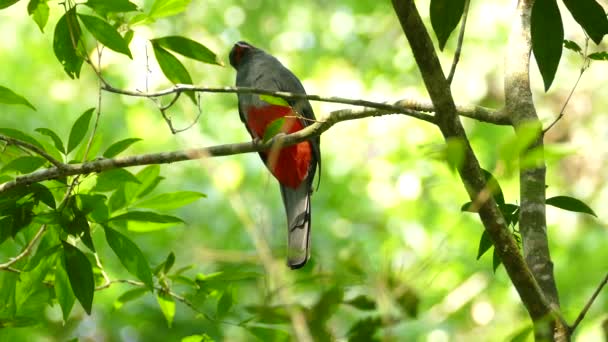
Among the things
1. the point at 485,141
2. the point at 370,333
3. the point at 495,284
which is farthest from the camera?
the point at 485,141

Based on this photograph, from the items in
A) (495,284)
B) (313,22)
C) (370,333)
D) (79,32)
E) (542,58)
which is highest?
(313,22)

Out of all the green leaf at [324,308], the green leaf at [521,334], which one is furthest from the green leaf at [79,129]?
the green leaf at [521,334]

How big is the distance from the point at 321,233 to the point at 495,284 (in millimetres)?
1283

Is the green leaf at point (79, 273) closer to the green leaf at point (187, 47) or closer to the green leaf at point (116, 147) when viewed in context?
the green leaf at point (116, 147)

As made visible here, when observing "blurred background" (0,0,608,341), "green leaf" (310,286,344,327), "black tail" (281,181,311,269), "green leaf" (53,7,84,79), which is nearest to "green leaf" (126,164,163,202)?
"green leaf" (53,7,84,79)

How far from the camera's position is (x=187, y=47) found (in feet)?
8.27

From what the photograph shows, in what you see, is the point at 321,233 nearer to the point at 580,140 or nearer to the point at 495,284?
the point at 495,284

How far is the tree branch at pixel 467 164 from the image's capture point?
1720mm

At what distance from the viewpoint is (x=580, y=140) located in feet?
27.7

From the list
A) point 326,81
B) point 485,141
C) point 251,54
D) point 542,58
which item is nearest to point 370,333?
point 542,58

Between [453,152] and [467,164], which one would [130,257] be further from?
[453,152]

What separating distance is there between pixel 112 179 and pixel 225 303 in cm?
44

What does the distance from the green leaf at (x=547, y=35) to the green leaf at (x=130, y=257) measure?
1109 millimetres

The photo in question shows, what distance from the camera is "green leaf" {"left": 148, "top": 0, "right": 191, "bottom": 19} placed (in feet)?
8.25
